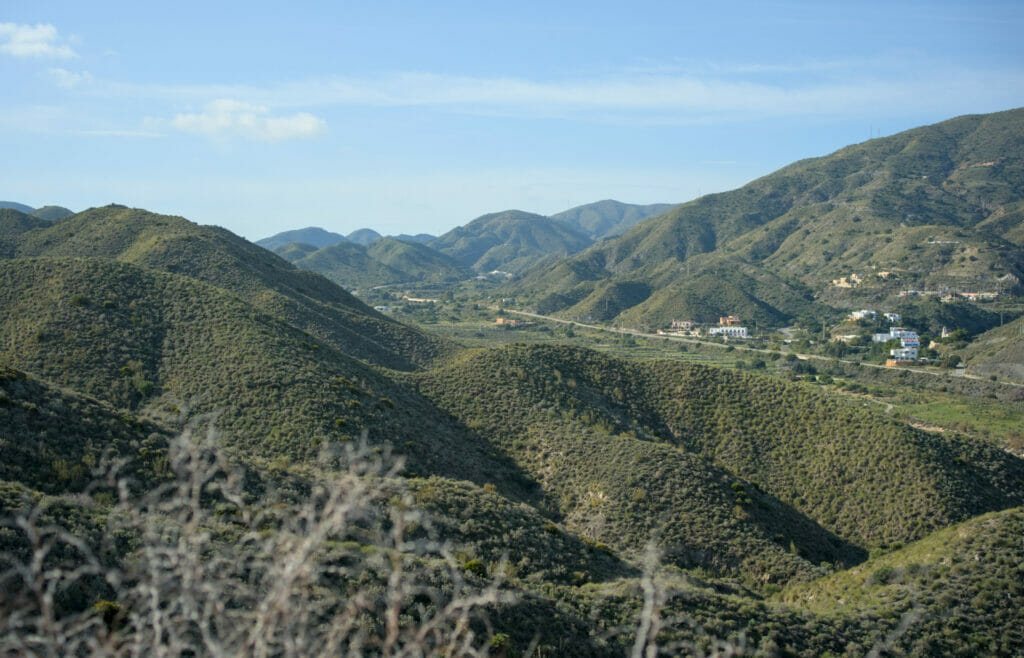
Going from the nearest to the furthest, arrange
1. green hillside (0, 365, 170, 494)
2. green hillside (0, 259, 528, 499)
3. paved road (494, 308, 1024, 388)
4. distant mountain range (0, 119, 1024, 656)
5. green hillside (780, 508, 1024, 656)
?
distant mountain range (0, 119, 1024, 656) → green hillside (780, 508, 1024, 656) → green hillside (0, 365, 170, 494) → green hillside (0, 259, 528, 499) → paved road (494, 308, 1024, 388)

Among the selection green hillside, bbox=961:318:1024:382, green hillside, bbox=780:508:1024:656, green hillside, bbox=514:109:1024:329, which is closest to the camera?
green hillside, bbox=780:508:1024:656

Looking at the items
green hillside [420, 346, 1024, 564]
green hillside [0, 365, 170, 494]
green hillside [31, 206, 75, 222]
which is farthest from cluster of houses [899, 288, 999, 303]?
green hillside [31, 206, 75, 222]

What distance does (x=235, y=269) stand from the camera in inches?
2530

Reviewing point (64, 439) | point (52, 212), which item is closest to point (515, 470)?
point (64, 439)

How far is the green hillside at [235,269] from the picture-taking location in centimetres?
5638

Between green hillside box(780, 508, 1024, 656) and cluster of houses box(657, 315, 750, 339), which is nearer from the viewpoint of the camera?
green hillside box(780, 508, 1024, 656)

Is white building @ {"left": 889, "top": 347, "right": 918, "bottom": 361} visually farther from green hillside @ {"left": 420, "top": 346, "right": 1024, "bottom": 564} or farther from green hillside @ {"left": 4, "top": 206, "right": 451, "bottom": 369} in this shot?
green hillside @ {"left": 4, "top": 206, "right": 451, "bottom": 369}

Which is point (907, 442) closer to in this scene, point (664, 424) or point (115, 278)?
point (664, 424)

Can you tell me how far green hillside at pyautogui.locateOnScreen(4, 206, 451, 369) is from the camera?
56.4 m

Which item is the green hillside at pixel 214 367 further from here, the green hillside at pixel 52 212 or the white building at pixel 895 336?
the green hillside at pixel 52 212

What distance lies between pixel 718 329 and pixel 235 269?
287ft

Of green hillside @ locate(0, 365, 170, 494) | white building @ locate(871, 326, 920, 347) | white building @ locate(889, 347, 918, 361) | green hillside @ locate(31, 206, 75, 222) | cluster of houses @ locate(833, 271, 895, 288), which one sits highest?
green hillside @ locate(31, 206, 75, 222)

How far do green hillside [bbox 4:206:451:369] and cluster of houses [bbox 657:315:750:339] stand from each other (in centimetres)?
6518

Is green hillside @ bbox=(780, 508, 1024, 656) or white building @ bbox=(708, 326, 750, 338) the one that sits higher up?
white building @ bbox=(708, 326, 750, 338)
